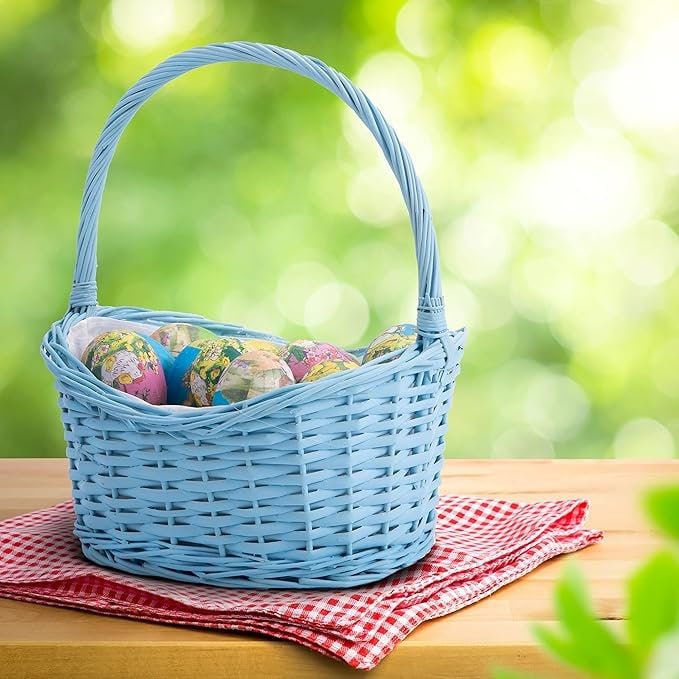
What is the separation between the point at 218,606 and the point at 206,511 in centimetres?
9

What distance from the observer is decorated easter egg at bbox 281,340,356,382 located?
997 mm

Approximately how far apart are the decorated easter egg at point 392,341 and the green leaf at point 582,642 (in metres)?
0.86

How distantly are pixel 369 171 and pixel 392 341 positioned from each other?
1177 millimetres

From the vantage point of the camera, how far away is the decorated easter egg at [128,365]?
990 mm

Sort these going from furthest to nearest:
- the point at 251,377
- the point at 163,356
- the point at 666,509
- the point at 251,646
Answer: the point at 163,356, the point at 251,377, the point at 251,646, the point at 666,509

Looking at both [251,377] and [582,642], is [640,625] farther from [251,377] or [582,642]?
[251,377]

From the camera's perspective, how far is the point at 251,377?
93 cm

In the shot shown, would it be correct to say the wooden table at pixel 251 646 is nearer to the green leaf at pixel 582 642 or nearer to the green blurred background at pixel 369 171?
the green leaf at pixel 582 642

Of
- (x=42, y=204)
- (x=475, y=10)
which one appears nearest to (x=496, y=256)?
(x=475, y=10)

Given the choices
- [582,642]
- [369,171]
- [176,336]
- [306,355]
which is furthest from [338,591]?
[369,171]

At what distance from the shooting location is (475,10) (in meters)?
2.18

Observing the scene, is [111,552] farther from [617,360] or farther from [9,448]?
[617,360]

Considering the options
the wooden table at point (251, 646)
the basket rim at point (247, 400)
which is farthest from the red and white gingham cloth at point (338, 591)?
the basket rim at point (247, 400)

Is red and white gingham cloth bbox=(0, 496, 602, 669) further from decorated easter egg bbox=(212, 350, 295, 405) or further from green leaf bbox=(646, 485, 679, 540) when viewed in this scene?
green leaf bbox=(646, 485, 679, 540)
